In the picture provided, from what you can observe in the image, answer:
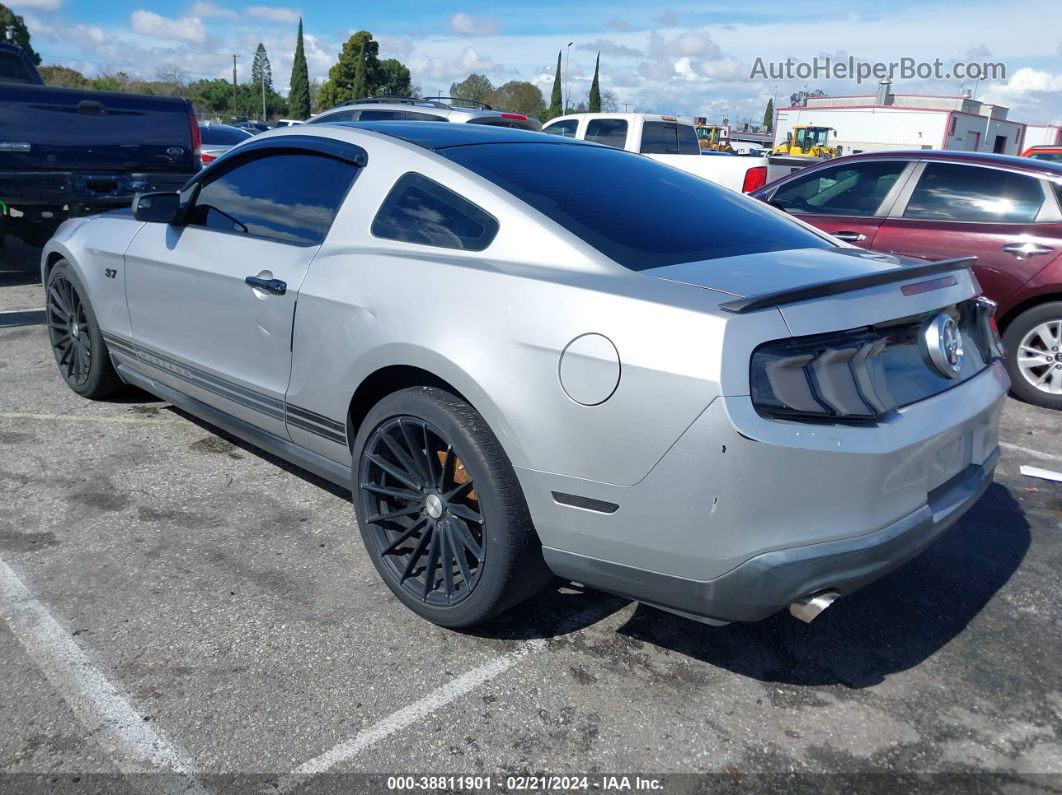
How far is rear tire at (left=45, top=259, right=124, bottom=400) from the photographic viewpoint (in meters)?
4.74

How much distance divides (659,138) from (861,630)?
11161mm

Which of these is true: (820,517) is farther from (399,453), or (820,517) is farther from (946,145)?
(946,145)

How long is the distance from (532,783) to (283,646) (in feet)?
3.16

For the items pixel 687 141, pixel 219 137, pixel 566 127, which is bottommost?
pixel 219 137

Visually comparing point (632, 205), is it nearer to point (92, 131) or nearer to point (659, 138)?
point (92, 131)

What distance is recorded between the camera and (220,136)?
14.9 meters

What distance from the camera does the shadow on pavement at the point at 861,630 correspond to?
282 centimetres

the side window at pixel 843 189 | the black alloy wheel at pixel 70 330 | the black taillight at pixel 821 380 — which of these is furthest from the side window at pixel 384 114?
the black taillight at pixel 821 380

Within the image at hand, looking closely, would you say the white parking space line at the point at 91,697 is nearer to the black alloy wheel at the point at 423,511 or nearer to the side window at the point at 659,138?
the black alloy wheel at the point at 423,511

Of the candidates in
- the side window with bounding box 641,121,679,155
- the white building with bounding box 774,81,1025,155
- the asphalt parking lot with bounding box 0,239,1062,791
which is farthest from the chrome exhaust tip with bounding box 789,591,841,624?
the white building with bounding box 774,81,1025,155

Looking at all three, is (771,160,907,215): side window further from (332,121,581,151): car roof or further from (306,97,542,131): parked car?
(306,97,542,131): parked car

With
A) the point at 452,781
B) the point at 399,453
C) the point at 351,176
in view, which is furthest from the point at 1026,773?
the point at 351,176

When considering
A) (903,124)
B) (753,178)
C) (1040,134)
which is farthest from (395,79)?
(753,178)

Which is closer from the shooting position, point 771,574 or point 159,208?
point 771,574
